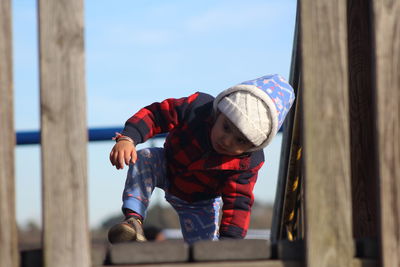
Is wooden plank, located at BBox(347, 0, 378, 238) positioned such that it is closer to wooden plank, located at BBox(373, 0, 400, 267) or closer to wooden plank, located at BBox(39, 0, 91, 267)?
wooden plank, located at BBox(373, 0, 400, 267)

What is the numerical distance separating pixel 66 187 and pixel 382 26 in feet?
3.31

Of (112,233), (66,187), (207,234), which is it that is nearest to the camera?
(66,187)

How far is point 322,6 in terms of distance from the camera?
2.03 meters

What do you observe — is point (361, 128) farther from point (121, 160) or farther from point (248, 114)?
point (121, 160)

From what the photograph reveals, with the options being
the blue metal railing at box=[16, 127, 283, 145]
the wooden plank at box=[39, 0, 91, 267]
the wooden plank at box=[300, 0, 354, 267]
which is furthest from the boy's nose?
the wooden plank at box=[39, 0, 91, 267]

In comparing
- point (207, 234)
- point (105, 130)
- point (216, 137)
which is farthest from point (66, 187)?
point (105, 130)

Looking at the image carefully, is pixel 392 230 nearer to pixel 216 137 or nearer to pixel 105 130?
pixel 216 137

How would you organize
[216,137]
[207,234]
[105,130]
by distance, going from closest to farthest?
[216,137]
[207,234]
[105,130]

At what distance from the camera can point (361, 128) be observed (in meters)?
2.63

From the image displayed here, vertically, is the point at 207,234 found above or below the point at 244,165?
below

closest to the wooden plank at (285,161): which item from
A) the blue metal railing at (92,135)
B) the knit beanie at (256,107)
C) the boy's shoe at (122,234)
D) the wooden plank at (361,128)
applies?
the knit beanie at (256,107)

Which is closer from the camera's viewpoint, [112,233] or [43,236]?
[43,236]

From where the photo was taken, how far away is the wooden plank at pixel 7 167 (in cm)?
195

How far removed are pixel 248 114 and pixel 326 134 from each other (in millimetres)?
1141
